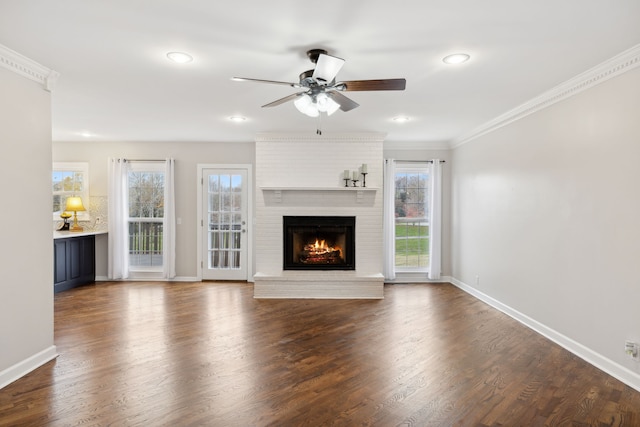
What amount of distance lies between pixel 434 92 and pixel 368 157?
2.10 metres

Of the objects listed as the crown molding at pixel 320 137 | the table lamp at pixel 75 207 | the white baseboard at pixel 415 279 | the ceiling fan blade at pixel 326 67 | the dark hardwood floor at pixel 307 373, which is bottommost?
the dark hardwood floor at pixel 307 373

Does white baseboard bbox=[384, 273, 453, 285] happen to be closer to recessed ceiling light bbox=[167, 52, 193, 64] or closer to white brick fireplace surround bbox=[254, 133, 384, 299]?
white brick fireplace surround bbox=[254, 133, 384, 299]

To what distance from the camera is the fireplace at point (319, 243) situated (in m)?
5.86

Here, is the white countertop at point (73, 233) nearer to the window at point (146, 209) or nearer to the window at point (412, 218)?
the window at point (146, 209)

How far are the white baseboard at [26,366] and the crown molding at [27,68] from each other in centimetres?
227

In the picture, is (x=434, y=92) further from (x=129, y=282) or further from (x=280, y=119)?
A: (x=129, y=282)

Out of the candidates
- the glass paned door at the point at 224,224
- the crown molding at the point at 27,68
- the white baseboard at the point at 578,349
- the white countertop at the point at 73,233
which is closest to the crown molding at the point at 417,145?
the glass paned door at the point at 224,224

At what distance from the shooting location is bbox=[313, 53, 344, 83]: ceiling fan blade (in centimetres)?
247

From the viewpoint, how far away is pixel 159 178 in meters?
6.82

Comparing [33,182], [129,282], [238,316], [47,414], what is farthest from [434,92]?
[129,282]

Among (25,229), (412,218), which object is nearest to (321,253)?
(412,218)

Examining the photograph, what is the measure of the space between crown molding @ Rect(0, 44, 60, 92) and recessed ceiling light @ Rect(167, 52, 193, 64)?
1.15m

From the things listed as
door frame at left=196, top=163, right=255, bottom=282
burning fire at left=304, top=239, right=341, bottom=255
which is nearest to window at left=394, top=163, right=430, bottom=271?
burning fire at left=304, top=239, right=341, bottom=255

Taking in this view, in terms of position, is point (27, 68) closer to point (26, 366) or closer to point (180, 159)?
point (26, 366)
